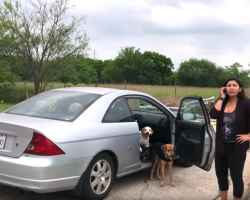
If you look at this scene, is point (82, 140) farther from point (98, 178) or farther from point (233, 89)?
point (233, 89)

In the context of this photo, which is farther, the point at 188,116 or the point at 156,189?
the point at 188,116

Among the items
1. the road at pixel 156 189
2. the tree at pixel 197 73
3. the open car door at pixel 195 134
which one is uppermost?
the tree at pixel 197 73

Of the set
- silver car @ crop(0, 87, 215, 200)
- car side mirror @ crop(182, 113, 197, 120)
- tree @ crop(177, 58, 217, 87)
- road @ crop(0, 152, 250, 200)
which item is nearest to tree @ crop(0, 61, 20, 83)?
silver car @ crop(0, 87, 215, 200)

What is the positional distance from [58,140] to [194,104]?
2.38 meters

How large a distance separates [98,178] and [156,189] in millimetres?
1128

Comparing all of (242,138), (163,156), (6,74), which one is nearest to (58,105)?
(163,156)

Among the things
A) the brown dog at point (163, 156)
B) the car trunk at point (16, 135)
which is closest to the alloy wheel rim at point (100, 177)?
the car trunk at point (16, 135)

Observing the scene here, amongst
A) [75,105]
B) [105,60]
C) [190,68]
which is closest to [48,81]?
[75,105]

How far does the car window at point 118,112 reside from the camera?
4.36 meters

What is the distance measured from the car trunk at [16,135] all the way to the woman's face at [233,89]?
2062 millimetres

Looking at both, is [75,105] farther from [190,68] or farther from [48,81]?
[190,68]

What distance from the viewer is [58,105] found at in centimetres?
437

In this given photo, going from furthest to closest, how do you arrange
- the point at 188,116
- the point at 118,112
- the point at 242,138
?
the point at 188,116
the point at 118,112
the point at 242,138

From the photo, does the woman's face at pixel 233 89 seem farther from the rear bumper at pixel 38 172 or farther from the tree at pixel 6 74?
the tree at pixel 6 74
